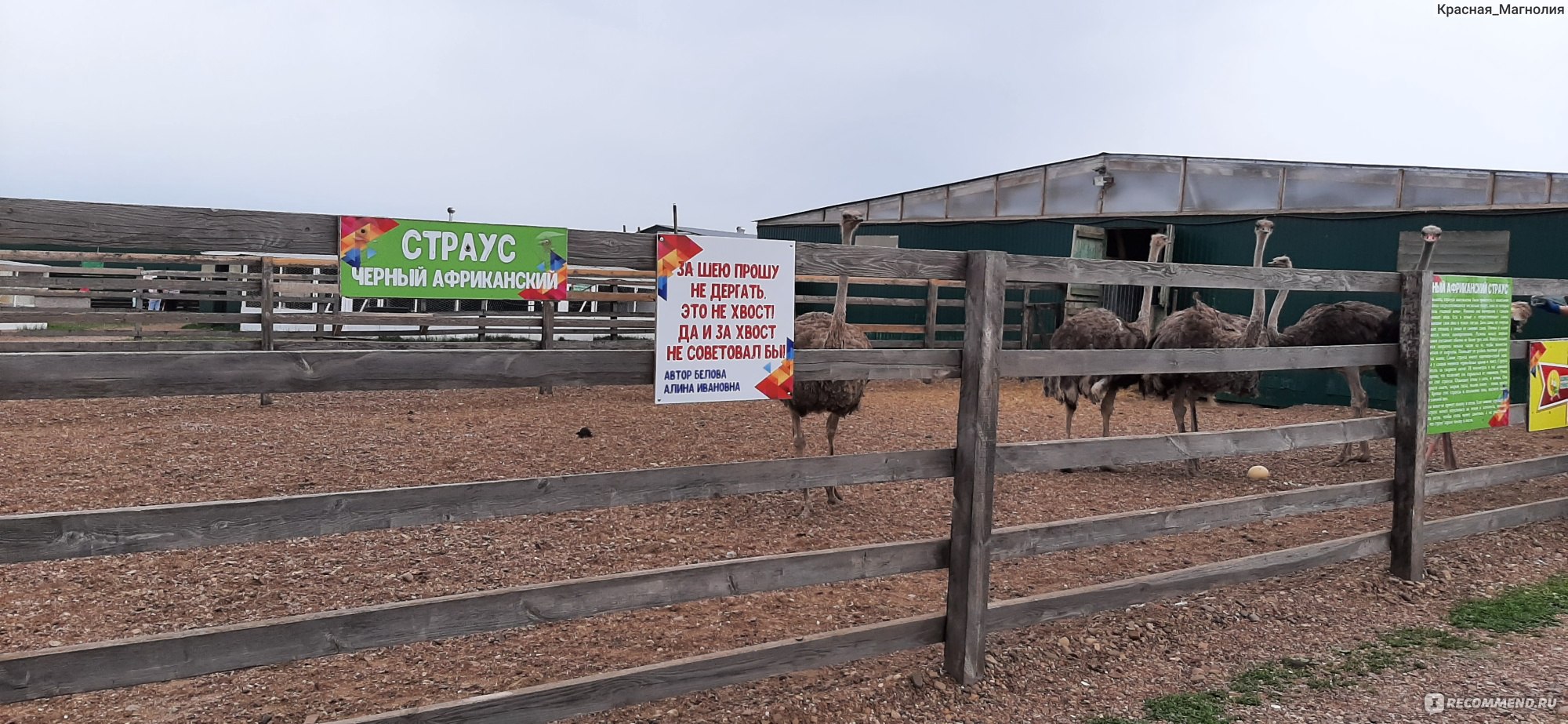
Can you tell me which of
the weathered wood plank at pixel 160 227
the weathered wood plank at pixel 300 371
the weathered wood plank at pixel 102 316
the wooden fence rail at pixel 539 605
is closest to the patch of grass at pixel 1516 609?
the wooden fence rail at pixel 539 605

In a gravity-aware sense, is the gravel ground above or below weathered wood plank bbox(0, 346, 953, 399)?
below

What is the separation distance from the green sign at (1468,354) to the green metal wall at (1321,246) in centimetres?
605

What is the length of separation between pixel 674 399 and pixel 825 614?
67.3 inches

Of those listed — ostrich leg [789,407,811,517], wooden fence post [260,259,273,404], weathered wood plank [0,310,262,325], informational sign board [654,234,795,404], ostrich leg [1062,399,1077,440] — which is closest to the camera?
informational sign board [654,234,795,404]

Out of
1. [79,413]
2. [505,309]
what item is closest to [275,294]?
[79,413]

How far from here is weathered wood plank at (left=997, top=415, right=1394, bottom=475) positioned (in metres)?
3.76

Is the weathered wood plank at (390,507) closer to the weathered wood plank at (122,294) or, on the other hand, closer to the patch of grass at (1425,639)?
the patch of grass at (1425,639)

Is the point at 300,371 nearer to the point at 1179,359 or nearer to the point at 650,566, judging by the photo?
the point at 650,566

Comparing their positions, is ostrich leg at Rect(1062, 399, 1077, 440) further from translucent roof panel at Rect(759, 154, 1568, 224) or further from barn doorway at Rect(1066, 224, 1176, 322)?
translucent roof panel at Rect(759, 154, 1568, 224)

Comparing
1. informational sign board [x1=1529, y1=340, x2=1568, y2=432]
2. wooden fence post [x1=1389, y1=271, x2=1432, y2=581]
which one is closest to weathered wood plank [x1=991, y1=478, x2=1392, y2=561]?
wooden fence post [x1=1389, y1=271, x2=1432, y2=581]

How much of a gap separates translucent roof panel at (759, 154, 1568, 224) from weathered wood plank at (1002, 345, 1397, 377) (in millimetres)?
9159

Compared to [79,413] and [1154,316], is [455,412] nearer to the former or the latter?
[79,413]

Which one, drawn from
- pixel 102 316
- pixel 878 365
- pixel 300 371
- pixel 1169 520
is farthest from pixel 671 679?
pixel 102 316

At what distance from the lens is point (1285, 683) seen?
3734 millimetres
